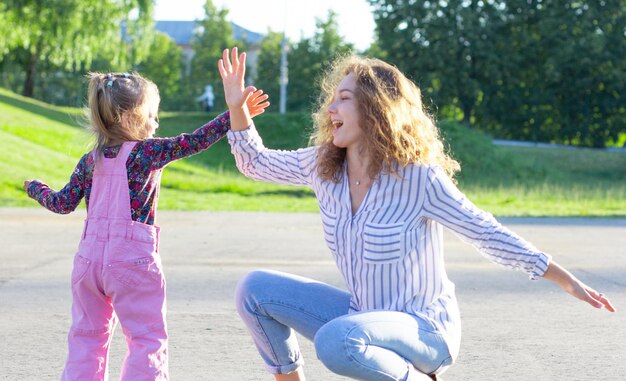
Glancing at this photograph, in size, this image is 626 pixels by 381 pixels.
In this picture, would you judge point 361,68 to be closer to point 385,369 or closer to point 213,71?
point 385,369

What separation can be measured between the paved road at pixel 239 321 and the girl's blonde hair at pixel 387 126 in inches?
56.3

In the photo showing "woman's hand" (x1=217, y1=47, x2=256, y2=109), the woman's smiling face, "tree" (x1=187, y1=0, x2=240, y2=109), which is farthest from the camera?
"tree" (x1=187, y1=0, x2=240, y2=109)

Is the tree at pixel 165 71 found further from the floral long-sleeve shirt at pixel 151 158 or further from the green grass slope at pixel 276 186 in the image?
the floral long-sleeve shirt at pixel 151 158

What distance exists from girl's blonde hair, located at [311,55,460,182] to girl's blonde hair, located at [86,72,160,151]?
80 cm

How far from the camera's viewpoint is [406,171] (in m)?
3.92

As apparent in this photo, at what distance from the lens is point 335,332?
3746mm

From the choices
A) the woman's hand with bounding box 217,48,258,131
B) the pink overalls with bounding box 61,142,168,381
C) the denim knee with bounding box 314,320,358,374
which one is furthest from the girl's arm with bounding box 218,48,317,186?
the denim knee with bounding box 314,320,358,374

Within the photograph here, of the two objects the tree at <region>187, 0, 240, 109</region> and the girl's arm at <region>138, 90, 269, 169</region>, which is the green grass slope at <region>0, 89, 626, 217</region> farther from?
the tree at <region>187, 0, 240, 109</region>

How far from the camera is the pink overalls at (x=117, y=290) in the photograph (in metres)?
4.18

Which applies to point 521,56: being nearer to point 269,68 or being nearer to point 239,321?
point 269,68

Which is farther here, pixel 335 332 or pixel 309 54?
pixel 309 54

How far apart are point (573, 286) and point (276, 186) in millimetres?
18399

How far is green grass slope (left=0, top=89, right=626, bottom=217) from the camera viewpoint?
1797cm

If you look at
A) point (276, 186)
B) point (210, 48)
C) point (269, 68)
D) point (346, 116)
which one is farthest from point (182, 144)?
point (210, 48)
